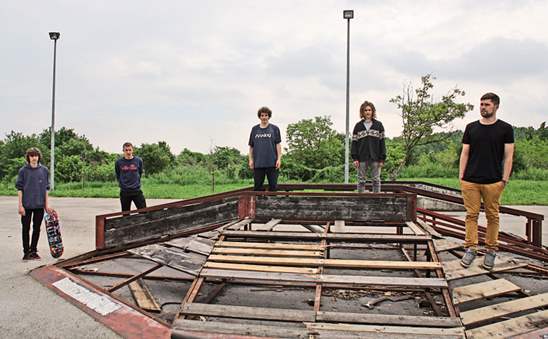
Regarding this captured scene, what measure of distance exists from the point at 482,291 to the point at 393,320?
1198mm

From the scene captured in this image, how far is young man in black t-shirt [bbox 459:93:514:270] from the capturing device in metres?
3.98

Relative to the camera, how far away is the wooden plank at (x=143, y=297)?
13.9 feet

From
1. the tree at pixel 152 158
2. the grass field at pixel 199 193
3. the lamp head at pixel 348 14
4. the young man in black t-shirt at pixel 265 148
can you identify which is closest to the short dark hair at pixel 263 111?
the young man in black t-shirt at pixel 265 148

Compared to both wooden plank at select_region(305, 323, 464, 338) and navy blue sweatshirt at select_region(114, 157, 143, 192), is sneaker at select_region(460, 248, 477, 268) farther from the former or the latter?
navy blue sweatshirt at select_region(114, 157, 143, 192)

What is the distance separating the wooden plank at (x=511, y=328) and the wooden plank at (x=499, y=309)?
12cm

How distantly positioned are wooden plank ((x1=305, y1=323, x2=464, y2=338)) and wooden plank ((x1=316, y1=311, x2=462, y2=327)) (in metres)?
0.05

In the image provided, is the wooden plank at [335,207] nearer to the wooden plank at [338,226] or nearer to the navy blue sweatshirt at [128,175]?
the wooden plank at [338,226]

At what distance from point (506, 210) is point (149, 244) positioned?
4.71m

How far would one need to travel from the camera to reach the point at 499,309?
367cm

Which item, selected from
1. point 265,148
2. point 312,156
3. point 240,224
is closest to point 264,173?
point 265,148

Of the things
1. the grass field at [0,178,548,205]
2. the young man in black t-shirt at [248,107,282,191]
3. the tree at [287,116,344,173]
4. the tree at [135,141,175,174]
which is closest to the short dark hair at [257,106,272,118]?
the young man in black t-shirt at [248,107,282,191]

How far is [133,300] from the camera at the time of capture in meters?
4.53

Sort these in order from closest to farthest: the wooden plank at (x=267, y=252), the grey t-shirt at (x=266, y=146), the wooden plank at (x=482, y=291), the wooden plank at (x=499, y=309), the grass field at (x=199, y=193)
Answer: the wooden plank at (x=499, y=309) < the wooden plank at (x=482, y=291) < the wooden plank at (x=267, y=252) < the grey t-shirt at (x=266, y=146) < the grass field at (x=199, y=193)

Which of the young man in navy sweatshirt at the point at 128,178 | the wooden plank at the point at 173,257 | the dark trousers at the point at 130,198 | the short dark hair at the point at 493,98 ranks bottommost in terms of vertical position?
the wooden plank at the point at 173,257
